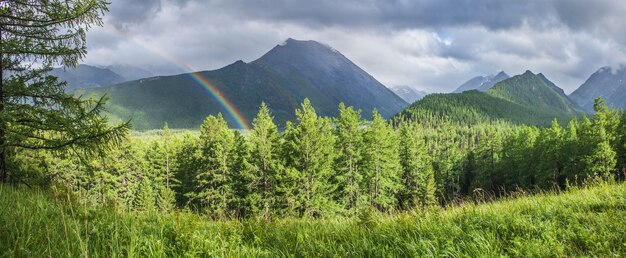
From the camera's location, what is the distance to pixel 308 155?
90.0 feet

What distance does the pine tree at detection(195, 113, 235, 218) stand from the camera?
105 feet

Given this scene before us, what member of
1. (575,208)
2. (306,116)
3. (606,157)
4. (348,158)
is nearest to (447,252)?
(575,208)

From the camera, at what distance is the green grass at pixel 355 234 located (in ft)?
11.3

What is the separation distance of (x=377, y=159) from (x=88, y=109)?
93.8ft

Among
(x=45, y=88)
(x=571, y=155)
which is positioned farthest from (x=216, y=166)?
(x=571, y=155)

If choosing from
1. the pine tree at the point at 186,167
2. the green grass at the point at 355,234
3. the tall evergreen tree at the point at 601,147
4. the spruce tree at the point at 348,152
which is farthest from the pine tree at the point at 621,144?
the pine tree at the point at 186,167

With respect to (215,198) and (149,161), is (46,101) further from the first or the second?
(149,161)

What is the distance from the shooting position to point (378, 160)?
112 feet

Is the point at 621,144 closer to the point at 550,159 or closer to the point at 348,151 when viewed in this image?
the point at 550,159

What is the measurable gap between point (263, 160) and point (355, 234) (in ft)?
83.9

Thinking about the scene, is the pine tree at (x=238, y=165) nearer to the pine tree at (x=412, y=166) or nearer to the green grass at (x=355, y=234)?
the pine tree at (x=412, y=166)

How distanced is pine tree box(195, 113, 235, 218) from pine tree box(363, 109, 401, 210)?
14.5 m

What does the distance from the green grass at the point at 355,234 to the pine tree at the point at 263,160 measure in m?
23.2

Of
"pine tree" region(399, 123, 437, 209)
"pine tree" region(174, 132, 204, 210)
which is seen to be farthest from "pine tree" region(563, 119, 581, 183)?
"pine tree" region(174, 132, 204, 210)
